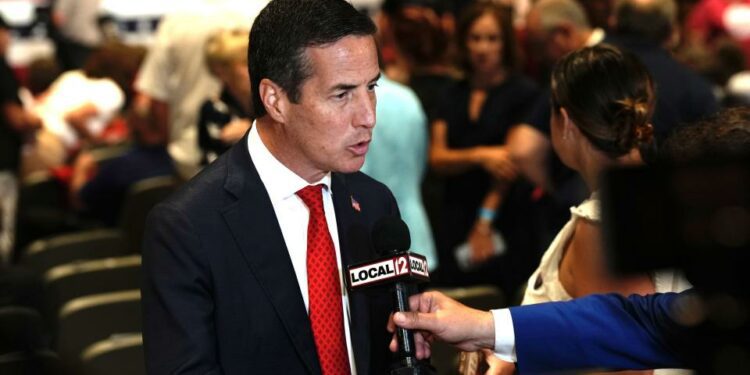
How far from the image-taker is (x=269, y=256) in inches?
107

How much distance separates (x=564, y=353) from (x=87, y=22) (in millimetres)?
9847

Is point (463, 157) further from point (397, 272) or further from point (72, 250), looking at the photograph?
point (397, 272)

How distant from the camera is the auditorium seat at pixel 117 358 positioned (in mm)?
4750

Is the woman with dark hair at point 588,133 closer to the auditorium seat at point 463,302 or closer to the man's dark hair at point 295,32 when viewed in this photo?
the man's dark hair at point 295,32

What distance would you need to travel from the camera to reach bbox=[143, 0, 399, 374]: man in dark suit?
265 centimetres

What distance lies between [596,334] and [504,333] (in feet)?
0.64

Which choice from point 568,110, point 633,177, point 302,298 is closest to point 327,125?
point 302,298

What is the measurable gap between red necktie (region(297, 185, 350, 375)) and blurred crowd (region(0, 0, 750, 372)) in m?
0.80

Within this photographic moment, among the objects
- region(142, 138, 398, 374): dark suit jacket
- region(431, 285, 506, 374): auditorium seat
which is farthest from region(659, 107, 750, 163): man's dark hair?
region(431, 285, 506, 374): auditorium seat

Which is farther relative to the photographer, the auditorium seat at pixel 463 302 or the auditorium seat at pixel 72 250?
the auditorium seat at pixel 72 250

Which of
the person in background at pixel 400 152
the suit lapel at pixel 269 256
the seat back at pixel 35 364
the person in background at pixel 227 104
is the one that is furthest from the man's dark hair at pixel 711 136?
the person in background at pixel 400 152

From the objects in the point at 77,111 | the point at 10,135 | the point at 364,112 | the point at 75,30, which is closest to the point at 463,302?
the point at 364,112

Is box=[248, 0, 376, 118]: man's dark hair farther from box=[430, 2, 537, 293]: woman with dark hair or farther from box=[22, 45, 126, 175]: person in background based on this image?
box=[22, 45, 126, 175]: person in background

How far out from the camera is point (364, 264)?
98.8 inches
